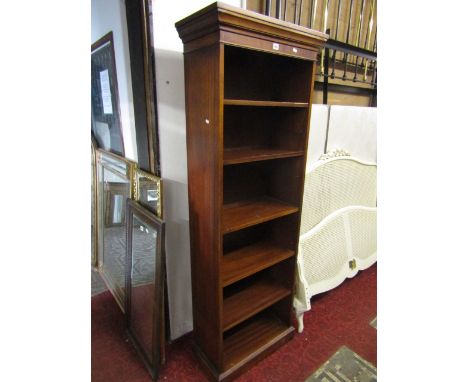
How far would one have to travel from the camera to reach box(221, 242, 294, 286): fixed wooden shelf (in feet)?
4.64

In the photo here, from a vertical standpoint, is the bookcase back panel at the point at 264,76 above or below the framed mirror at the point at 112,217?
above

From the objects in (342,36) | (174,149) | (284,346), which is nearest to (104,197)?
(174,149)

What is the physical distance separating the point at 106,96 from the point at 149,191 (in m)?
0.88

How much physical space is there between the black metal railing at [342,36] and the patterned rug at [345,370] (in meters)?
1.68

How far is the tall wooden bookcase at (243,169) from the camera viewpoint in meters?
1.08

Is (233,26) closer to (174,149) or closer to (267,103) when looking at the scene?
(267,103)

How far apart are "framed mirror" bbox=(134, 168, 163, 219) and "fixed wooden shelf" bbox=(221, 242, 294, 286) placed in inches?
17.5

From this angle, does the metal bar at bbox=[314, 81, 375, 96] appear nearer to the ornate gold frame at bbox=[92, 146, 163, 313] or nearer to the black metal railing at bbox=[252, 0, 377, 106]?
the black metal railing at bbox=[252, 0, 377, 106]

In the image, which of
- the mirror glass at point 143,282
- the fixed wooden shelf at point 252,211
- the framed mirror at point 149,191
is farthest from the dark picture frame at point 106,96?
the fixed wooden shelf at point 252,211

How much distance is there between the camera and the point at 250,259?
156 centimetres

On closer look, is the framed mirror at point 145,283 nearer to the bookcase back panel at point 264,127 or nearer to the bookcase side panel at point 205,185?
the bookcase side panel at point 205,185
